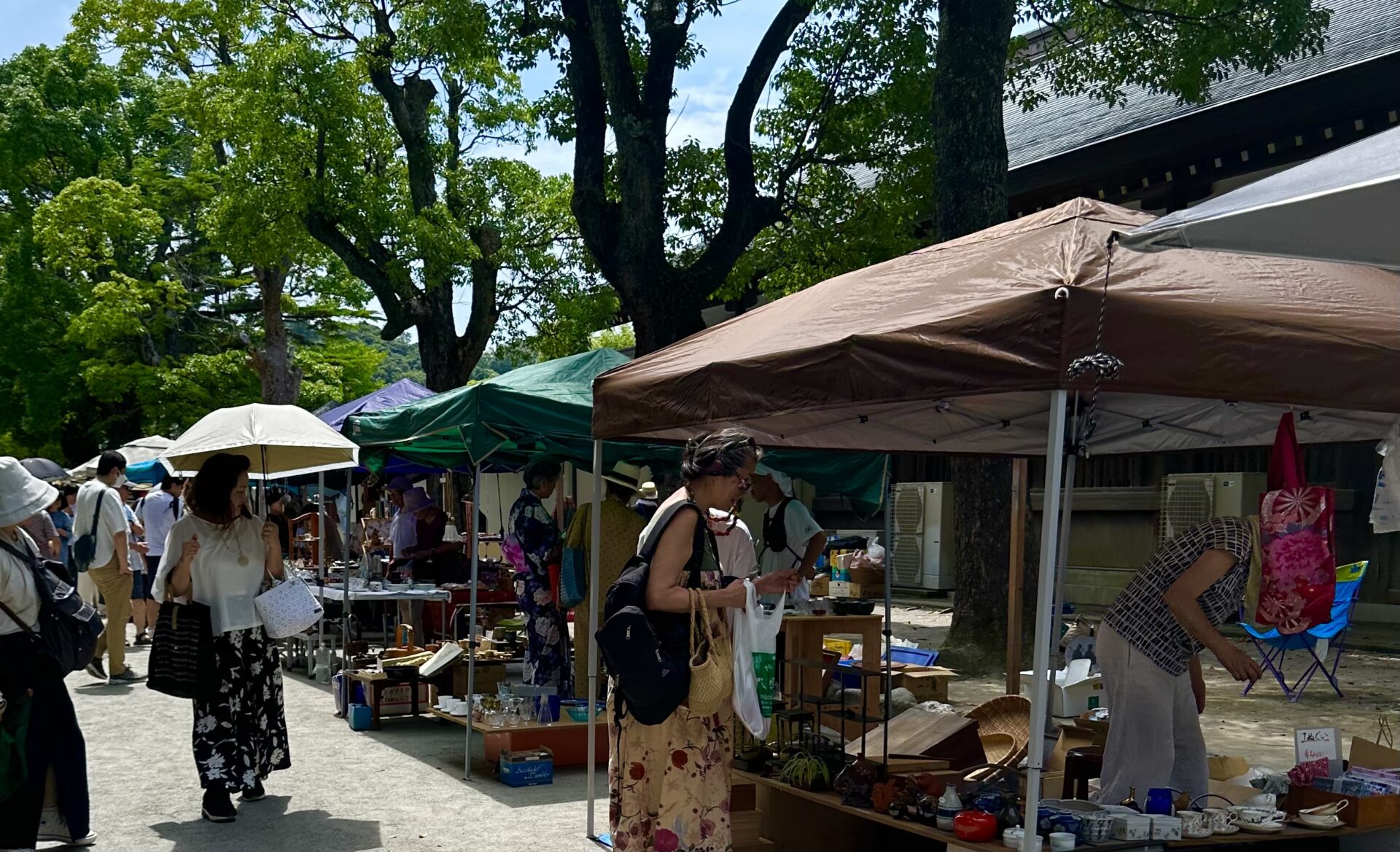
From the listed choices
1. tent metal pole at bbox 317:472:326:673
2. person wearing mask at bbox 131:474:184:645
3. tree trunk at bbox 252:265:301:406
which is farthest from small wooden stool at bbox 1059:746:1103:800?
tree trunk at bbox 252:265:301:406

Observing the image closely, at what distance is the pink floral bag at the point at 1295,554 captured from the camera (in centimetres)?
445

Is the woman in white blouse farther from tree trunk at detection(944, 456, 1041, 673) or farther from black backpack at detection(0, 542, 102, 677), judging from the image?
tree trunk at detection(944, 456, 1041, 673)

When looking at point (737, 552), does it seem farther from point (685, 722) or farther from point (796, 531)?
point (796, 531)

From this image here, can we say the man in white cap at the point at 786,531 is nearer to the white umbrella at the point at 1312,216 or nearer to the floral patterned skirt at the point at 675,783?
the floral patterned skirt at the point at 675,783

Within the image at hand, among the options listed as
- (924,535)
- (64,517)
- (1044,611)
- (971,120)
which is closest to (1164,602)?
(1044,611)

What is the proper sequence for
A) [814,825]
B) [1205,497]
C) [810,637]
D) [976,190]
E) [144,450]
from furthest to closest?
1. [144,450]
2. [1205,497]
3. [976,190]
4. [810,637]
5. [814,825]

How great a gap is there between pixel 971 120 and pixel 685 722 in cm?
753

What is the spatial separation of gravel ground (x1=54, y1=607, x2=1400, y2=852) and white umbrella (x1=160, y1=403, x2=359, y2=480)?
1.94 meters

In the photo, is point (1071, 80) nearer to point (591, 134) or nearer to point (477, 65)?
point (591, 134)

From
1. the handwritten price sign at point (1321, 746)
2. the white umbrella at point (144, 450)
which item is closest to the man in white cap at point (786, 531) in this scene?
the handwritten price sign at point (1321, 746)

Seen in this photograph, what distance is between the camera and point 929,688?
916 centimetres

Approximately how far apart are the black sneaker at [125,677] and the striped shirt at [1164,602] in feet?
30.7

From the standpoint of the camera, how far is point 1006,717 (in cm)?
650

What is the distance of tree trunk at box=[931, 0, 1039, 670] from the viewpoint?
35.2ft
